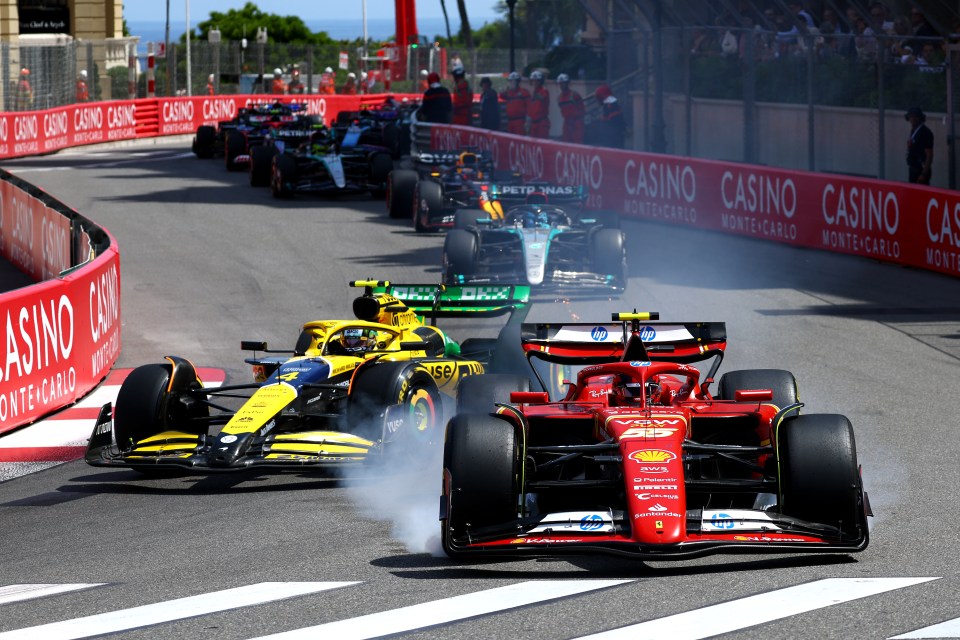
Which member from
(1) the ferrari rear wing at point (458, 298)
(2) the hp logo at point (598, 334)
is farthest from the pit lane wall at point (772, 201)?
(2) the hp logo at point (598, 334)

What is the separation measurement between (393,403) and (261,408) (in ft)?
2.68

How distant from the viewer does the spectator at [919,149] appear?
824 inches

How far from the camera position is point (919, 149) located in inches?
831

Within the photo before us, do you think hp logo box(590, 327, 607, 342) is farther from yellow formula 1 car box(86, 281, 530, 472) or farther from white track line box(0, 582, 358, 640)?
white track line box(0, 582, 358, 640)

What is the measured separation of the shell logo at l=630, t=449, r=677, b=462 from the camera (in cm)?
733

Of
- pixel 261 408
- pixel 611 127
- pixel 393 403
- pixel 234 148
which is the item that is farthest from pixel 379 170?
pixel 261 408

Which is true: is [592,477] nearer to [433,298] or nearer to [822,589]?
[822,589]

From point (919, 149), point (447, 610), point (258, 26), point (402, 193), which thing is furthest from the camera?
point (258, 26)

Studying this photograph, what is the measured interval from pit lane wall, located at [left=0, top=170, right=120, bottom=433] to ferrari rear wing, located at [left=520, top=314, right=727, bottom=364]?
471 cm

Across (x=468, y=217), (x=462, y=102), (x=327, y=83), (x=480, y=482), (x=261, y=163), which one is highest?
(x=327, y=83)

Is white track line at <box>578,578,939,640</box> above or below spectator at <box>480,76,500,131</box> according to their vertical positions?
below

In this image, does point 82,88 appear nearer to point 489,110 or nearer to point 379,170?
point 489,110

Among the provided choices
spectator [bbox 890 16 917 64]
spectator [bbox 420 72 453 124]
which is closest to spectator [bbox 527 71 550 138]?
spectator [bbox 420 72 453 124]

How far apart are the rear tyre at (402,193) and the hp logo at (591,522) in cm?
1945
